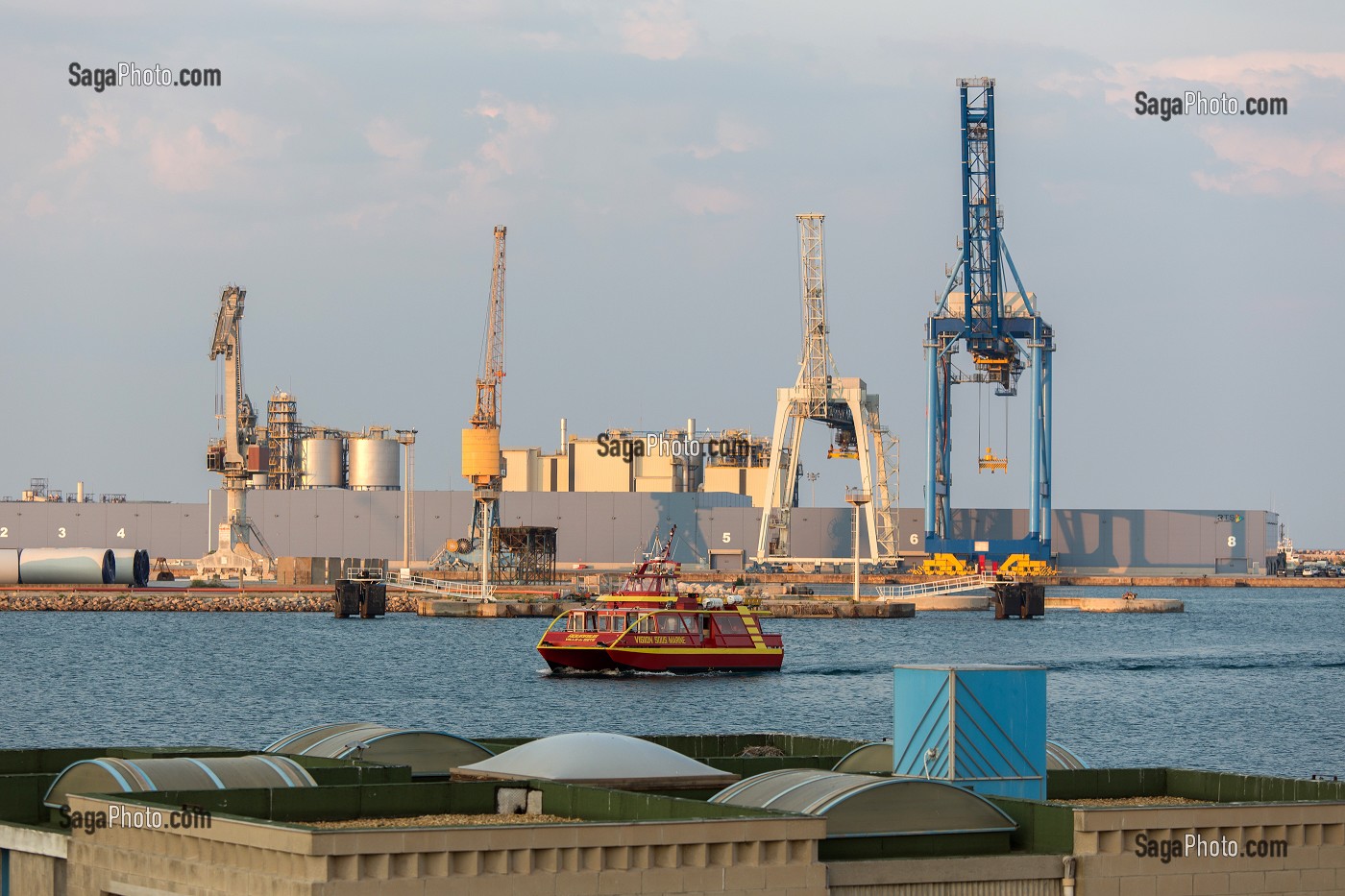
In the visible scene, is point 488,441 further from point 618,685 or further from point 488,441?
point 618,685

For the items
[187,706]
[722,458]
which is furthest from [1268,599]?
[187,706]

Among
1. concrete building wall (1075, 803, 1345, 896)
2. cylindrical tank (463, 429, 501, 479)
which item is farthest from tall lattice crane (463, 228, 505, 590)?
concrete building wall (1075, 803, 1345, 896)

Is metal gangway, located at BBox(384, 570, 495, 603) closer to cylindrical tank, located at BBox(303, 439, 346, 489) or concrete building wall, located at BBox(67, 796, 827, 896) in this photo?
cylindrical tank, located at BBox(303, 439, 346, 489)

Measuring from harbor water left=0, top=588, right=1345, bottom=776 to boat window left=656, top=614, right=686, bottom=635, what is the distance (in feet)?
5.27

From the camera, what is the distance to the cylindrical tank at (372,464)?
151125mm

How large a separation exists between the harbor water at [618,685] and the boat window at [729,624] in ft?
5.77

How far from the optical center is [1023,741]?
16.1 meters

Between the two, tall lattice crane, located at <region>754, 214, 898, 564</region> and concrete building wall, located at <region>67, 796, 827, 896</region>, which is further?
tall lattice crane, located at <region>754, 214, 898, 564</region>

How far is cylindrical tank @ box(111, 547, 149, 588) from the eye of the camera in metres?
116

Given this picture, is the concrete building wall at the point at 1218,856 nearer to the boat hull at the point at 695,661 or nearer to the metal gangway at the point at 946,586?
the boat hull at the point at 695,661

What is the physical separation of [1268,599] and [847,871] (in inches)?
5649

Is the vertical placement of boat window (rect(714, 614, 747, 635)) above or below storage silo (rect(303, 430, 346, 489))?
below

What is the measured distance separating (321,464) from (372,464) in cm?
391

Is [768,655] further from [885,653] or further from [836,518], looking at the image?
[836,518]
